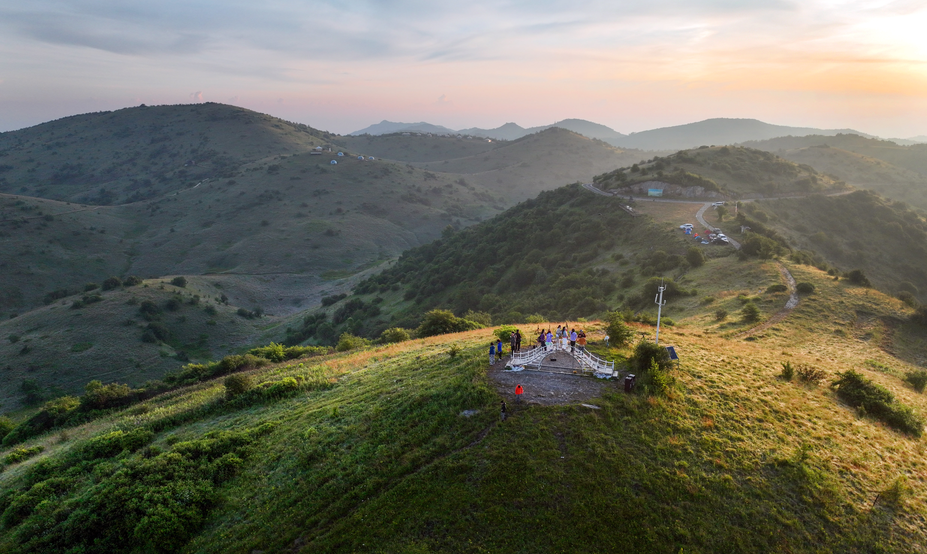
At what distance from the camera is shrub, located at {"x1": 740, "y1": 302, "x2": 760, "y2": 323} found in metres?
35.7

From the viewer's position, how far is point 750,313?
3600 cm

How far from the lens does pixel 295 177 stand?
176 m

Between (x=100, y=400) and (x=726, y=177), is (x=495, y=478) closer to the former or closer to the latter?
(x=100, y=400)

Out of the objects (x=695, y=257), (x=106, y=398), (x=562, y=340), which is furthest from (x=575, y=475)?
(x=695, y=257)

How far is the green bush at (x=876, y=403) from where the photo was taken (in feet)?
68.4

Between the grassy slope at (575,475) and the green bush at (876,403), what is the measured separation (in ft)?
3.41

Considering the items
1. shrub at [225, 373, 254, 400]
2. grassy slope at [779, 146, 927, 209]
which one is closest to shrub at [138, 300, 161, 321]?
shrub at [225, 373, 254, 400]

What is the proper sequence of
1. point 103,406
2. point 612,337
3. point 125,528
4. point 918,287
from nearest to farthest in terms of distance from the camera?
point 125,528, point 612,337, point 103,406, point 918,287

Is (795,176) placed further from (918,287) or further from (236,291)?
(236,291)

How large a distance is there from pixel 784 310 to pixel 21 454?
57019mm

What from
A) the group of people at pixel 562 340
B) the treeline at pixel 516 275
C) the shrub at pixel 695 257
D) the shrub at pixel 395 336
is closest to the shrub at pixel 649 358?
the group of people at pixel 562 340

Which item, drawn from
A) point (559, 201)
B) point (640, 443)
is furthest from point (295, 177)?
point (640, 443)

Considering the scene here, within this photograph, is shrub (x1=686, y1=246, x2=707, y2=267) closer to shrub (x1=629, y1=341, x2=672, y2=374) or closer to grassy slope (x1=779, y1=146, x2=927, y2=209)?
shrub (x1=629, y1=341, x2=672, y2=374)

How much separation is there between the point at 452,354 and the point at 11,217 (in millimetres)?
149428
